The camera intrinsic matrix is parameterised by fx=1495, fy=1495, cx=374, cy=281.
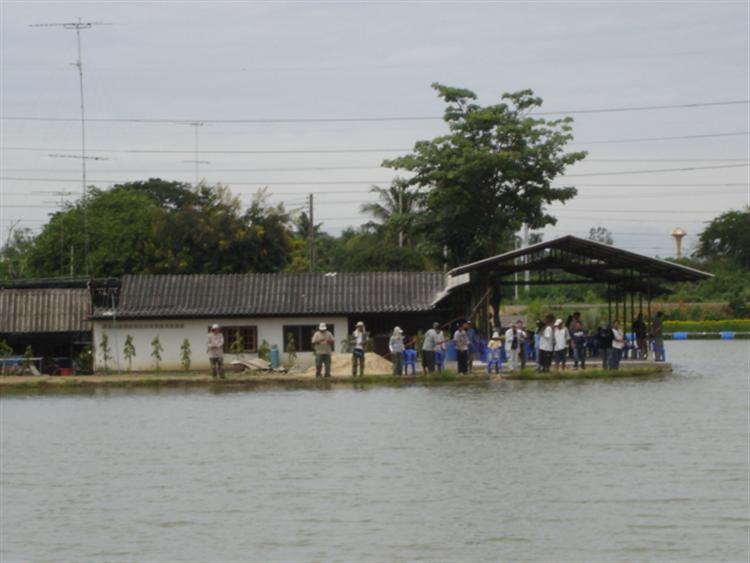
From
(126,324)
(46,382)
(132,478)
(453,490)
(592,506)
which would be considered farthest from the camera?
(126,324)

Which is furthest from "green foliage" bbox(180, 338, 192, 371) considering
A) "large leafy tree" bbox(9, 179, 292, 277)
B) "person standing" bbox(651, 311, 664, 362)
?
"large leafy tree" bbox(9, 179, 292, 277)

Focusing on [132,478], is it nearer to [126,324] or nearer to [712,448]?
[712,448]

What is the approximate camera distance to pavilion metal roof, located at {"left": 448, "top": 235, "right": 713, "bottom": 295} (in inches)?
1569

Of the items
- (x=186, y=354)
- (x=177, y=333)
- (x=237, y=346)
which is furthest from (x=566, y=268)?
(x=177, y=333)

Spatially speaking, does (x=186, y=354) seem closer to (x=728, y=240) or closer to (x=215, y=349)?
(x=215, y=349)

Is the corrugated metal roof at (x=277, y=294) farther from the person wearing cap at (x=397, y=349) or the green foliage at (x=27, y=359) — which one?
the person wearing cap at (x=397, y=349)

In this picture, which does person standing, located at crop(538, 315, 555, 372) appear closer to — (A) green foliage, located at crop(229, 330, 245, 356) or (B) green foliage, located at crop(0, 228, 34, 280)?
(A) green foliage, located at crop(229, 330, 245, 356)

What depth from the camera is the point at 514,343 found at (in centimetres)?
3803

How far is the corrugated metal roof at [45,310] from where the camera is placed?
45.3 m

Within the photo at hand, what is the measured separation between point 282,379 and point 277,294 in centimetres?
800

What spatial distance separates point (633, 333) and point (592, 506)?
24887mm

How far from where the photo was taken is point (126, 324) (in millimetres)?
45312

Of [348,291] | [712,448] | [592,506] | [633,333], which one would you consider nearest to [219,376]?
[348,291]

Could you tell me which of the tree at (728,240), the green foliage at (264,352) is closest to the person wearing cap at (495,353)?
the green foliage at (264,352)
